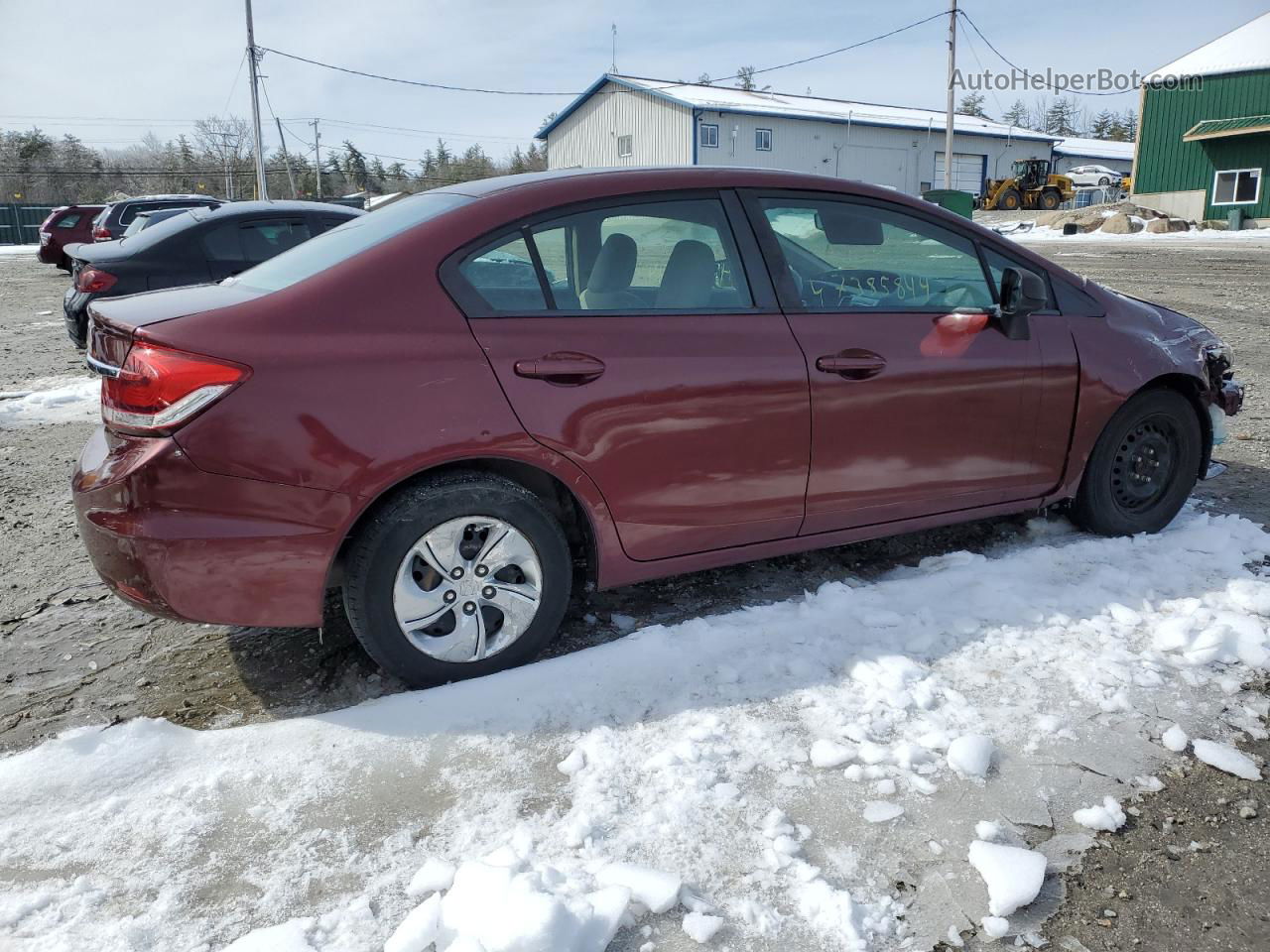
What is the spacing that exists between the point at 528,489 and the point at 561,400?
31cm

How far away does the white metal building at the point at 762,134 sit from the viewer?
133ft

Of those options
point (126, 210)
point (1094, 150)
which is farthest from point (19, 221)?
point (1094, 150)

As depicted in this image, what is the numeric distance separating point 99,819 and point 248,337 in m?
1.30

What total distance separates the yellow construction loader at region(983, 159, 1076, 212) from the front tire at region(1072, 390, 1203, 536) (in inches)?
→ 1644

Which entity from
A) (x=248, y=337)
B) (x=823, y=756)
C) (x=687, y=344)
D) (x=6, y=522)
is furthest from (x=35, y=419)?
(x=823, y=756)

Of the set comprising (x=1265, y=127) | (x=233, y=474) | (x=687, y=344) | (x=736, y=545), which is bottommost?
(x=736, y=545)

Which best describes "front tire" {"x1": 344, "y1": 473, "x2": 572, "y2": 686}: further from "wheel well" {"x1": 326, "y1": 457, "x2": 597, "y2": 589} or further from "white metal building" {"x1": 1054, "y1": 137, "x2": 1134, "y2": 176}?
"white metal building" {"x1": 1054, "y1": 137, "x2": 1134, "y2": 176}

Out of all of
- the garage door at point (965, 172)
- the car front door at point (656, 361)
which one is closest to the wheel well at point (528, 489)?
the car front door at point (656, 361)

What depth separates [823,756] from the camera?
2.59 m

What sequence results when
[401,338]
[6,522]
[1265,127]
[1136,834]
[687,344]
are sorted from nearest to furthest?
1. [1136,834]
2. [401,338]
3. [687,344]
4. [6,522]
5. [1265,127]

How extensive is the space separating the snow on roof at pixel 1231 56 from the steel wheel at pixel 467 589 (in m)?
38.7

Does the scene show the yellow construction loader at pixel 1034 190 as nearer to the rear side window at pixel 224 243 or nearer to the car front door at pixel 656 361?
the rear side window at pixel 224 243

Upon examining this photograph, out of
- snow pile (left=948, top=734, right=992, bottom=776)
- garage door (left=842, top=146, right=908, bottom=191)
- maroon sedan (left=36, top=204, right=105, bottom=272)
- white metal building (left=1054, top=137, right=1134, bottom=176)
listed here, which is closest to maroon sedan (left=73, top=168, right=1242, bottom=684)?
snow pile (left=948, top=734, right=992, bottom=776)

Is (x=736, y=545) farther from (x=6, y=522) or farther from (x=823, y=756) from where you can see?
(x=6, y=522)
